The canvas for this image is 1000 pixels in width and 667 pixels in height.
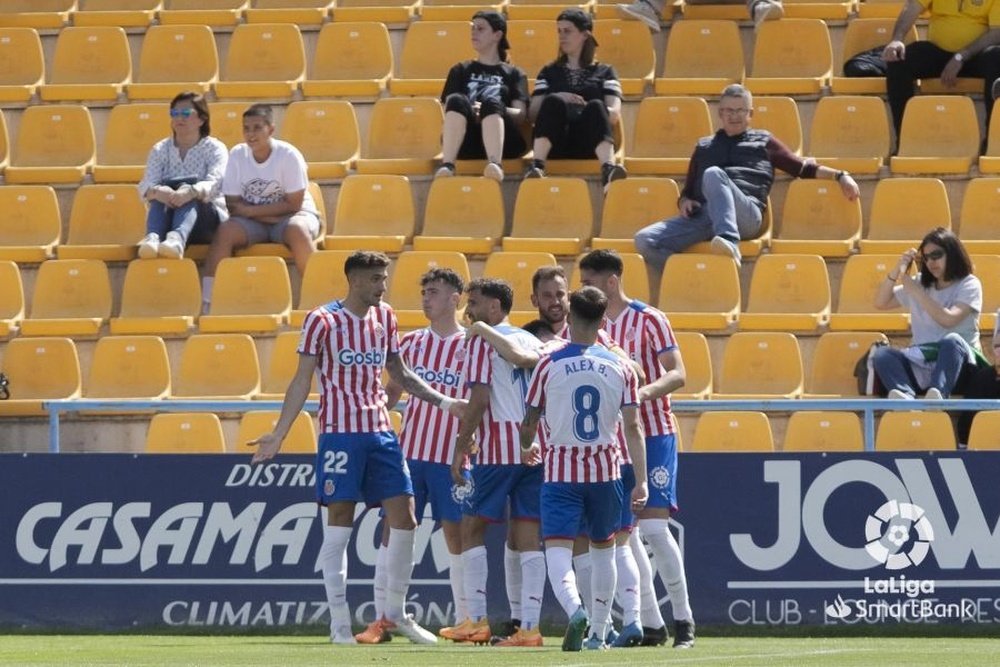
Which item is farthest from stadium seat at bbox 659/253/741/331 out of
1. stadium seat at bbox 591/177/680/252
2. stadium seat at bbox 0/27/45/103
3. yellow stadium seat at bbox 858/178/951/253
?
stadium seat at bbox 0/27/45/103

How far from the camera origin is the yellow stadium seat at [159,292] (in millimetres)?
13477

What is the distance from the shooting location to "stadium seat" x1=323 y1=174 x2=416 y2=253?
14.1 meters

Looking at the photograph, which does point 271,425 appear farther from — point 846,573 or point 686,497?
point 846,573

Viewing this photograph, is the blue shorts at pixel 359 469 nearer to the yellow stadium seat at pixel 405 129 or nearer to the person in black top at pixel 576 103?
the person in black top at pixel 576 103

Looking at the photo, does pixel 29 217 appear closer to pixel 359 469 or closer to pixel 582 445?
pixel 359 469

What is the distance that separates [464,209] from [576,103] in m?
1.09

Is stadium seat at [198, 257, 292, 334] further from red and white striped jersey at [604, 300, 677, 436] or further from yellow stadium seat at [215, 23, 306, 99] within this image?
red and white striped jersey at [604, 300, 677, 436]

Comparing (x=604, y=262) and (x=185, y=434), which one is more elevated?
(x=604, y=262)

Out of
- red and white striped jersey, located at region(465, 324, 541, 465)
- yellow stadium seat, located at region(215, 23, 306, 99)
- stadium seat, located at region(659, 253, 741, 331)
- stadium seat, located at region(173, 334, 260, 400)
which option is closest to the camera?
red and white striped jersey, located at region(465, 324, 541, 465)

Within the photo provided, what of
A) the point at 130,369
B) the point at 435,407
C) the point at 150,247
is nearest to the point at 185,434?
the point at 130,369

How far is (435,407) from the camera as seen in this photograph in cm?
1027

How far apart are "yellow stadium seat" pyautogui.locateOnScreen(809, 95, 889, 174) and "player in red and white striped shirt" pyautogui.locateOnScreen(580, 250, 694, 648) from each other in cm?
490

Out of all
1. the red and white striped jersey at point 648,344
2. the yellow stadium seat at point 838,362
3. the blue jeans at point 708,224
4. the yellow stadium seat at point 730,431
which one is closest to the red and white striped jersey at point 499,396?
the red and white striped jersey at point 648,344

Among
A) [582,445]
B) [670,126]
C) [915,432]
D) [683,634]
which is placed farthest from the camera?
[670,126]
